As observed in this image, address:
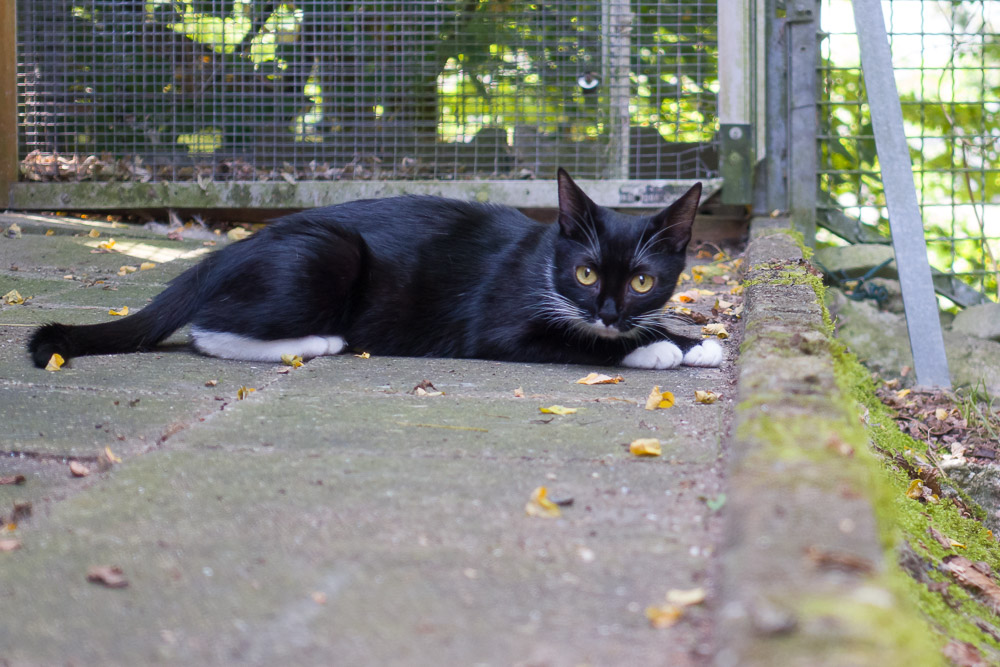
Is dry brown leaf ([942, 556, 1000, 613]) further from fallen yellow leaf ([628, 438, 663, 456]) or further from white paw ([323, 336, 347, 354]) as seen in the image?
white paw ([323, 336, 347, 354])

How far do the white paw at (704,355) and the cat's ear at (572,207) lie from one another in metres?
0.52

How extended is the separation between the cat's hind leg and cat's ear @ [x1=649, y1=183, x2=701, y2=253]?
1.18 metres

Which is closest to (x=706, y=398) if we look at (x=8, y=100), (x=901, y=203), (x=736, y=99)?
(x=901, y=203)

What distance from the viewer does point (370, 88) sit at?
532 centimetres

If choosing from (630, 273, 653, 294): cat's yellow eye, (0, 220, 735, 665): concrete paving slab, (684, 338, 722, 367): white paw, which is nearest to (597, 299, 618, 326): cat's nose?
(630, 273, 653, 294): cat's yellow eye

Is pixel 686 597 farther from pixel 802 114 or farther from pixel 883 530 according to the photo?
pixel 802 114

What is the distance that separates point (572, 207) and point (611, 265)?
24 centimetres

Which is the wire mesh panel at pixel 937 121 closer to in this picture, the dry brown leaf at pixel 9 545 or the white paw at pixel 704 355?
the white paw at pixel 704 355

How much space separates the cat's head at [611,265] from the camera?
286 centimetres

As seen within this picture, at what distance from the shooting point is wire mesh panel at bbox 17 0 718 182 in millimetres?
5141

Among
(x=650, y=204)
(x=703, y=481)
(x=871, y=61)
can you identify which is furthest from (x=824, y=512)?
(x=650, y=204)

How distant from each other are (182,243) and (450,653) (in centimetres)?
442

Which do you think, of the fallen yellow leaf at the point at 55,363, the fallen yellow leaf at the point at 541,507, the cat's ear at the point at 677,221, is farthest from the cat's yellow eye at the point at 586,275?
the fallen yellow leaf at the point at 55,363

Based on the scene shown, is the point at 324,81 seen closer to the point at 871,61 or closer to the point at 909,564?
the point at 871,61
